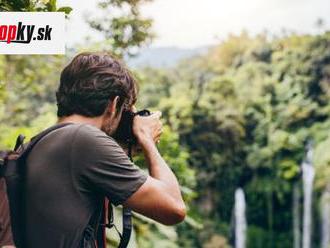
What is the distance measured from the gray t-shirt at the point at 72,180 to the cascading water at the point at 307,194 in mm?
25507

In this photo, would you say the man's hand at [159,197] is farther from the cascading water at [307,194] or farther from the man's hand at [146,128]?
the cascading water at [307,194]

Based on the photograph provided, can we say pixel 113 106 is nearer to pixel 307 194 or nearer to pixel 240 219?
pixel 307 194

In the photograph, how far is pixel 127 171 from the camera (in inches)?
A: 55.2

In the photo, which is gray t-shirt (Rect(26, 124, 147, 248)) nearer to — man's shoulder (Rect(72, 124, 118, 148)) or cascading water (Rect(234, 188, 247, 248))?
man's shoulder (Rect(72, 124, 118, 148))

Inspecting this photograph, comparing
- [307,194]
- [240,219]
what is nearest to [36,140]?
[307,194]

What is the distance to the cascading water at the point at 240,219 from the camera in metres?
28.1

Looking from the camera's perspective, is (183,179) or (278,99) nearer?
(183,179)

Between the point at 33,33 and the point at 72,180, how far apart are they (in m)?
1.04

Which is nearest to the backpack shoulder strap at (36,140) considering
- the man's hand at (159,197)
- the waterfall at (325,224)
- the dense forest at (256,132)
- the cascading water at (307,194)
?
the man's hand at (159,197)

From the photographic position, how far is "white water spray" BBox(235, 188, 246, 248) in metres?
28.1

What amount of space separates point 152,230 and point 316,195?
18.0m

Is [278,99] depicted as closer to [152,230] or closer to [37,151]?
[152,230]

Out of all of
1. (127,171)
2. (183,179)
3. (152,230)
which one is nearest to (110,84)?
(127,171)

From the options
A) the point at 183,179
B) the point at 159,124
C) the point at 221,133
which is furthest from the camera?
the point at 221,133
